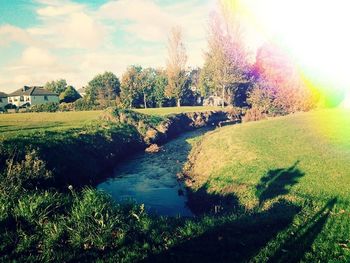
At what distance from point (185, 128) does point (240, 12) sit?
3354 centimetres

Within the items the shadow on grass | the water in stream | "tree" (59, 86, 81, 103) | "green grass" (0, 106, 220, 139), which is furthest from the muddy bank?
"tree" (59, 86, 81, 103)

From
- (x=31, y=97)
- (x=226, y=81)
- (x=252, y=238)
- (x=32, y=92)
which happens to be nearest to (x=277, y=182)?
(x=252, y=238)

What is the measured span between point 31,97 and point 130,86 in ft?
164

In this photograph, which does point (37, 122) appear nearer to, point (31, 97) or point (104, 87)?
point (104, 87)

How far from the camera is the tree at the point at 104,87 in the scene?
10550 centimetres

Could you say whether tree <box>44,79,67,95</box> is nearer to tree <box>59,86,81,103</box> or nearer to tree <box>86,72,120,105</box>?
tree <box>59,86,81,103</box>

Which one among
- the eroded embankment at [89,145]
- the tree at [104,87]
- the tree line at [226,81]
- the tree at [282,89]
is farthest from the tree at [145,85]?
the eroded embankment at [89,145]

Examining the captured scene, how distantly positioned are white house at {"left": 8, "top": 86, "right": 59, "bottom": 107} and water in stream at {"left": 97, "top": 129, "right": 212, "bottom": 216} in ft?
334

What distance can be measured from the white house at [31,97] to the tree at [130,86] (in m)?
44.5

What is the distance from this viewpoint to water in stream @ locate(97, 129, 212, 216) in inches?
769

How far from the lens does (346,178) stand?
15.8m

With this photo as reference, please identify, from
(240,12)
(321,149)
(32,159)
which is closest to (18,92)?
(240,12)

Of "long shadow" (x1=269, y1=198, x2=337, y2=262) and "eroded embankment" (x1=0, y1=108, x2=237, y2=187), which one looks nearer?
"long shadow" (x1=269, y1=198, x2=337, y2=262)

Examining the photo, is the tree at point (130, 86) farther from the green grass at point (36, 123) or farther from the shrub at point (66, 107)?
the green grass at point (36, 123)
